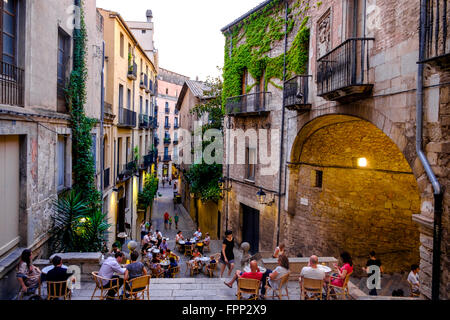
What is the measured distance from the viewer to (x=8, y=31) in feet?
22.9

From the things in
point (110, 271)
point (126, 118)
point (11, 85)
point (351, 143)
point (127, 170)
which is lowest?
point (110, 271)

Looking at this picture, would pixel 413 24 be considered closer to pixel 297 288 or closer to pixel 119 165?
pixel 297 288

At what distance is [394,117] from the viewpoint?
6734mm

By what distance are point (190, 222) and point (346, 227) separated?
18437 millimetres

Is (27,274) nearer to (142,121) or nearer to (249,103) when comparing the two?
(249,103)

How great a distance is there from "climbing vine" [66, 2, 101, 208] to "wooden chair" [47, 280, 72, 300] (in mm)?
4174

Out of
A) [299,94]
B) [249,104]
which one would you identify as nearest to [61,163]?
[299,94]

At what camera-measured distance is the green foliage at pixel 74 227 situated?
29.8 feet

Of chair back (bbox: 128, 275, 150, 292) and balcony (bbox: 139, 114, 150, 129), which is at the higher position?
balcony (bbox: 139, 114, 150, 129)

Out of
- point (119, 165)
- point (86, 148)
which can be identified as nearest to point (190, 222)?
point (119, 165)

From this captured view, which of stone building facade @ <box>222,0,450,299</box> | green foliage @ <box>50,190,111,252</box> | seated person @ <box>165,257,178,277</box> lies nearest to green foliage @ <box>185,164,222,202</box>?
stone building facade @ <box>222,0,450,299</box>

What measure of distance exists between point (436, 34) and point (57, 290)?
8.40 m

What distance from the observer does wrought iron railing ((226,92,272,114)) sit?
49.2ft

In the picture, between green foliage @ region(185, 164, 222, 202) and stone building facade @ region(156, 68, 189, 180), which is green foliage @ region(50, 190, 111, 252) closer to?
green foliage @ region(185, 164, 222, 202)
